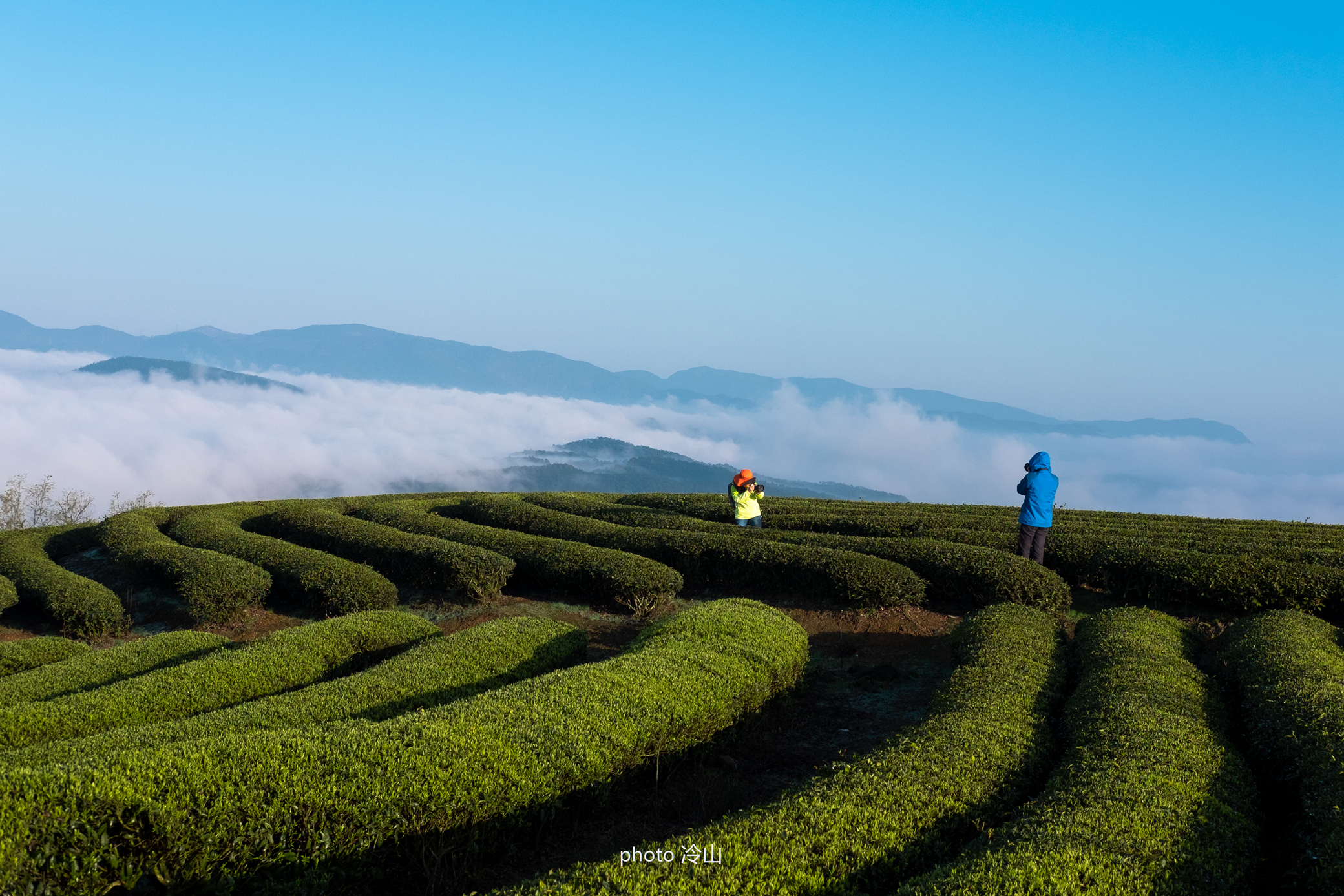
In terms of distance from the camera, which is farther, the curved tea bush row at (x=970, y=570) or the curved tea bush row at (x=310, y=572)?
the curved tea bush row at (x=310, y=572)

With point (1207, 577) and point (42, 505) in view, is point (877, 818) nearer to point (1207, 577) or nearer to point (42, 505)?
point (1207, 577)

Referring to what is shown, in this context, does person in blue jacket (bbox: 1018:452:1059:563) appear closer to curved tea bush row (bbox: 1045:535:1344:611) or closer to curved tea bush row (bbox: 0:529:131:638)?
curved tea bush row (bbox: 1045:535:1344:611)

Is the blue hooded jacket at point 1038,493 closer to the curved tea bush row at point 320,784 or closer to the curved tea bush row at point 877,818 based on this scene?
the curved tea bush row at point 877,818

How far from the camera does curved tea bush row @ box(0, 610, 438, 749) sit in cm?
794

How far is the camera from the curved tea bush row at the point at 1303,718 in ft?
15.7

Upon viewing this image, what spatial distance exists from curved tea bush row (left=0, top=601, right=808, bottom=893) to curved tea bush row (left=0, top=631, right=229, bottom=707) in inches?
208

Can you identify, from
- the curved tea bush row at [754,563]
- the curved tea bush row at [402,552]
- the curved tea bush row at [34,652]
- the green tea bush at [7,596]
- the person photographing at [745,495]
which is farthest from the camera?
the person photographing at [745,495]

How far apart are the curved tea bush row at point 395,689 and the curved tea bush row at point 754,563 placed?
194 inches

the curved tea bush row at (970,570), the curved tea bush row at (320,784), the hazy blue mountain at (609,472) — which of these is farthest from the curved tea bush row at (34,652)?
the hazy blue mountain at (609,472)

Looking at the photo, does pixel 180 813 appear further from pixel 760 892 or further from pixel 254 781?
pixel 760 892

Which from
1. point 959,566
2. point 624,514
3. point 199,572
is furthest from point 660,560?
point 199,572

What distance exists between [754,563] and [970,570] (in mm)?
3849

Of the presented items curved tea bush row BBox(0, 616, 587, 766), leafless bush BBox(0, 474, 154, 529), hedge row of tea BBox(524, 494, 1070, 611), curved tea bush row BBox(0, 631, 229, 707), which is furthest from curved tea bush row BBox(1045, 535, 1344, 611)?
leafless bush BBox(0, 474, 154, 529)

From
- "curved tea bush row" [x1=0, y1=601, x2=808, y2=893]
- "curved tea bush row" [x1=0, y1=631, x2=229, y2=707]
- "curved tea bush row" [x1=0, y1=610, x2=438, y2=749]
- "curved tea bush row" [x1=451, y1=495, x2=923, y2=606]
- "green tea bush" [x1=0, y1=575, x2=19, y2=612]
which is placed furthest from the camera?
"green tea bush" [x1=0, y1=575, x2=19, y2=612]
